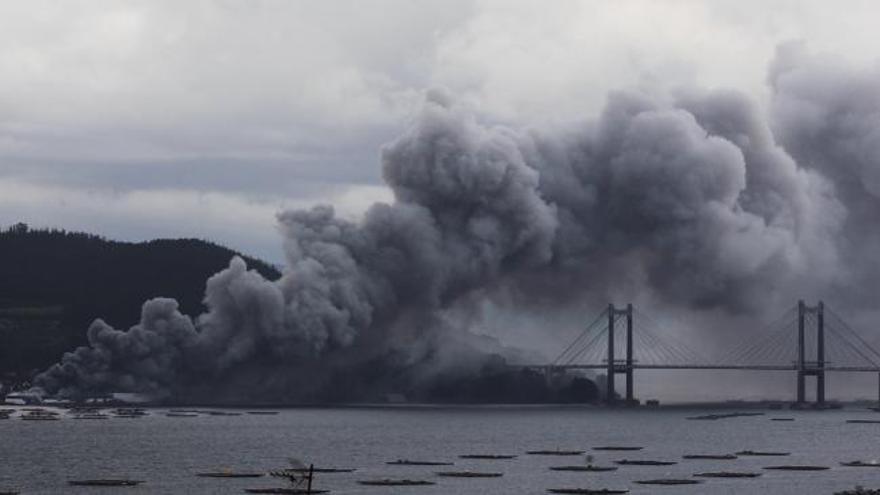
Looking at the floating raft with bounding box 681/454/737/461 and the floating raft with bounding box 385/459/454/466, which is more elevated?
the floating raft with bounding box 681/454/737/461

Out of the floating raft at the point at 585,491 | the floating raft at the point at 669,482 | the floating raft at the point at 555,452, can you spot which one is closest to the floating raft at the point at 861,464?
the floating raft at the point at 555,452

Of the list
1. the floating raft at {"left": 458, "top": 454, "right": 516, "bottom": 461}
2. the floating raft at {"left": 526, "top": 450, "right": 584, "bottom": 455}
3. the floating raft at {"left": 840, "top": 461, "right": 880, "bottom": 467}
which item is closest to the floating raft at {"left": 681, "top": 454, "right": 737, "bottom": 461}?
the floating raft at {"left": 526, "top": 450, "right": 584, "bottom": 455}

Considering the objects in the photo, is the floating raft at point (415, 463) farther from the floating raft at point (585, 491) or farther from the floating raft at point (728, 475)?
the floating raft at point (585, 491)

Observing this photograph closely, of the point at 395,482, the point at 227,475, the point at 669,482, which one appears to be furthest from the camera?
the point at 227,475

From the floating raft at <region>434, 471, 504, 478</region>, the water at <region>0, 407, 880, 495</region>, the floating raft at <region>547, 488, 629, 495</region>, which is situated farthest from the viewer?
the floating raft at <region>434, 471, 504, 478</region>

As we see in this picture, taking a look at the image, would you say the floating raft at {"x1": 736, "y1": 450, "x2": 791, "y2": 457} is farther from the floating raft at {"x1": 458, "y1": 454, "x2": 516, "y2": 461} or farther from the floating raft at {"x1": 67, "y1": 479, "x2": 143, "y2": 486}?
the floating raft at {"x1": 67, "y1": 479, "x2": 143, "y2": 486}

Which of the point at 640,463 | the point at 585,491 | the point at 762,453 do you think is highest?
the point at 762,453

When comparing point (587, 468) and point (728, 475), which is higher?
point (587, 468)

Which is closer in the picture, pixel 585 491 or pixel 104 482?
pixel 585 491

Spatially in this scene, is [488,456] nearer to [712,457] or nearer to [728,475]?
[712,457]

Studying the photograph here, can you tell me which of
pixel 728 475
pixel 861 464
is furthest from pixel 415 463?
pixel 861 464

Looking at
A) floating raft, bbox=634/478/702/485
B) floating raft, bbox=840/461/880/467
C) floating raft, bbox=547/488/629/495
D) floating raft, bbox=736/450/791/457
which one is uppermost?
floating raft, bbox=736/450/791/457

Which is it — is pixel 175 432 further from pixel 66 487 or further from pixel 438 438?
pixel 66 487

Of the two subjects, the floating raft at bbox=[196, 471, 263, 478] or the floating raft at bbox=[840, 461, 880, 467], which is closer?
the floating raft at bbox=[196, 471, 263, 478]
